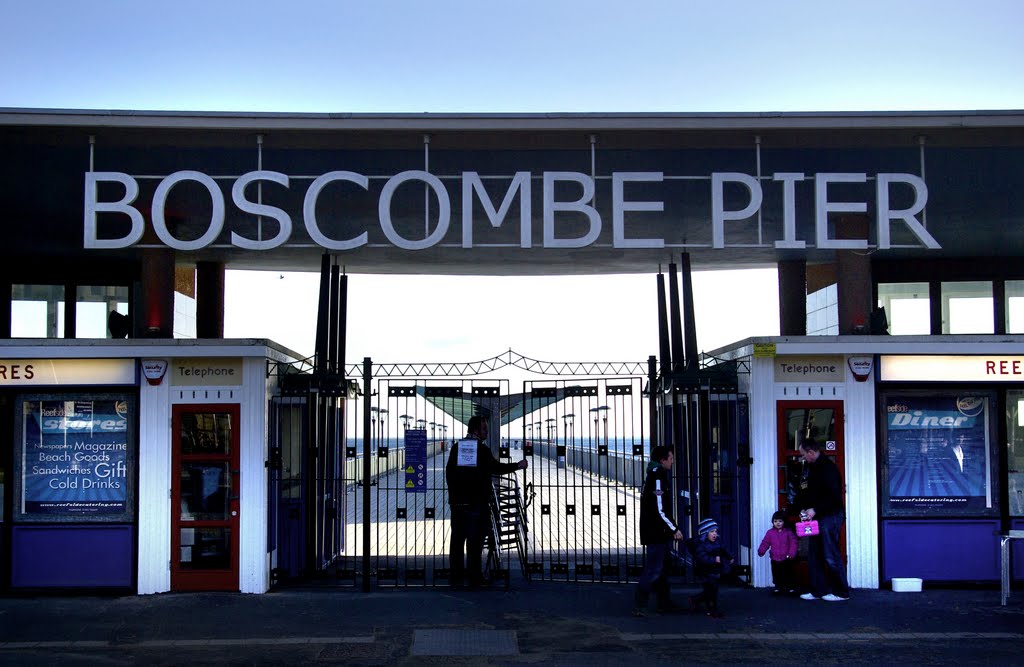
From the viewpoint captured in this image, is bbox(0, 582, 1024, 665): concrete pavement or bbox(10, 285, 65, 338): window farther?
bbox(10, 285, 65, 338): window

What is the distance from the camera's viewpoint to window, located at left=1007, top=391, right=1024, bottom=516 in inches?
503

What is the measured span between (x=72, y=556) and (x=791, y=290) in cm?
1405

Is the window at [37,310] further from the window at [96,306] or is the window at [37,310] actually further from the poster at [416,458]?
the poster at [416,458]

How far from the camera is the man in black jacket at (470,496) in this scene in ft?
41.7

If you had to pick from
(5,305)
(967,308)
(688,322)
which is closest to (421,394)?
(688,322)

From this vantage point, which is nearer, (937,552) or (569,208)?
(937,552)

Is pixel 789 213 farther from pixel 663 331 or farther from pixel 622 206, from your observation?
pixel 663 331

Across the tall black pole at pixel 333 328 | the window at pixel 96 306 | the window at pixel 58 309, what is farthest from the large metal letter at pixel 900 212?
the window at pixel 96 306

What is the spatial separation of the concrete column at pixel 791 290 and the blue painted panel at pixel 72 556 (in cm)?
1306

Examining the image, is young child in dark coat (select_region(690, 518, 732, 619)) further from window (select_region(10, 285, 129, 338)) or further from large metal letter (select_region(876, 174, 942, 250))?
window (select_region(10, 285, 129, 338))

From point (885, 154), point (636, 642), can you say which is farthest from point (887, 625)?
point (885, 154)

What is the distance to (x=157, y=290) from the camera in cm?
A: 1462

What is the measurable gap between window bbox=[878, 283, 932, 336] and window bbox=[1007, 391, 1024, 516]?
8.48 m

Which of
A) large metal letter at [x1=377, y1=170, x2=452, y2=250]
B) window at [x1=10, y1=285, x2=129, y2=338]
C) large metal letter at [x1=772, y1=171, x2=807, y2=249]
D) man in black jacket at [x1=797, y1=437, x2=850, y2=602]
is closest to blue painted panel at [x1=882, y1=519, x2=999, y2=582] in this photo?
man in black jacket at [x1=797, y1=437, x2=850, y2=602]
